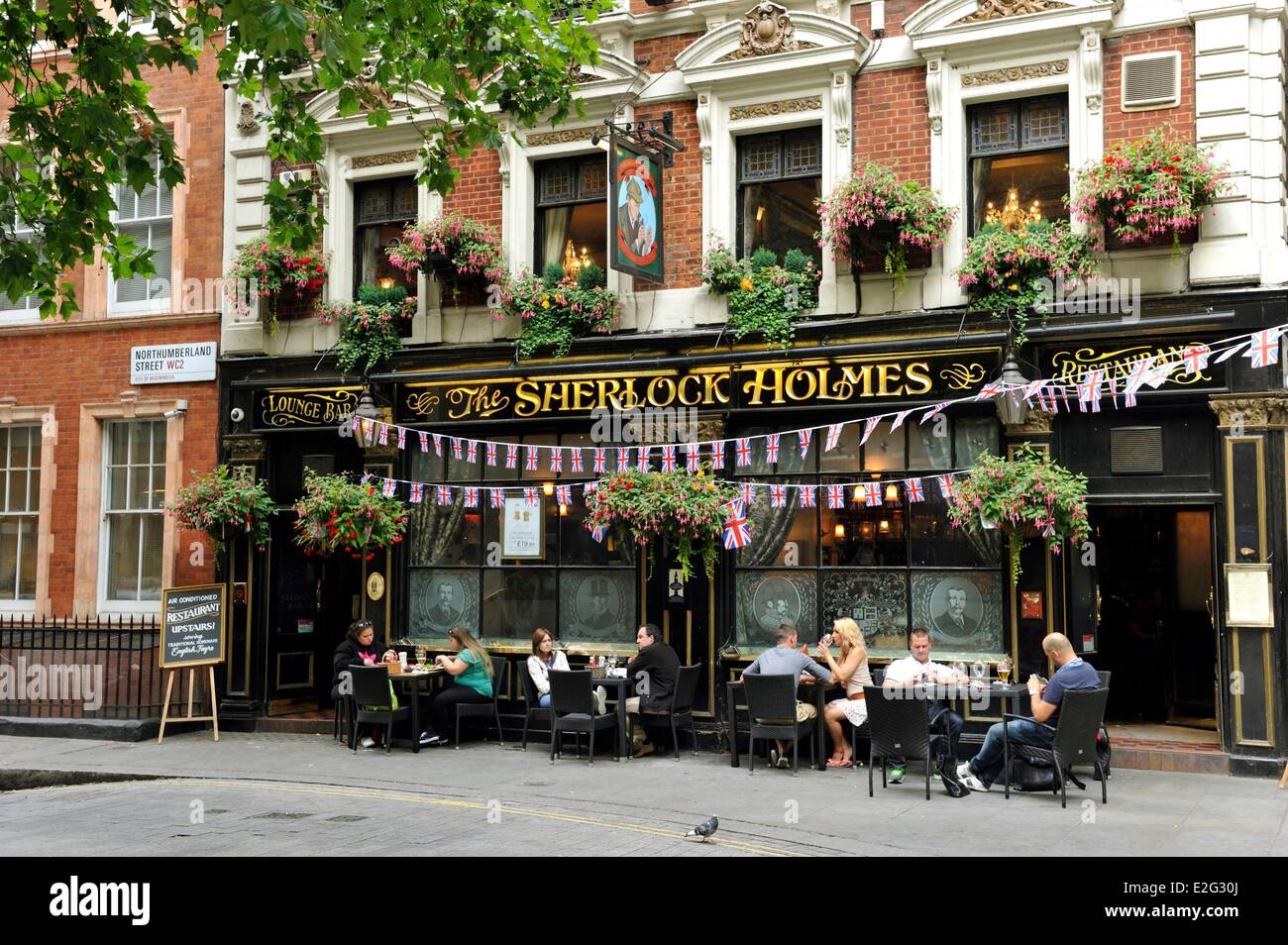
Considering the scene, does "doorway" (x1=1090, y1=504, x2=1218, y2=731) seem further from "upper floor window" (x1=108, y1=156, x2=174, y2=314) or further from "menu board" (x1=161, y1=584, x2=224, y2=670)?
"upper floor window" (x1=108, y1=156, x2=174, y2=314)

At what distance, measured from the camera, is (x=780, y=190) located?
1431 cm

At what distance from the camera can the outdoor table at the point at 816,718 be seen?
41.1ft

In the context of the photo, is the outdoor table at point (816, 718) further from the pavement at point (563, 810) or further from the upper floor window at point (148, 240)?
the upper floor window at point (148, 240)

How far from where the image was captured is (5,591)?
17922 millimetres

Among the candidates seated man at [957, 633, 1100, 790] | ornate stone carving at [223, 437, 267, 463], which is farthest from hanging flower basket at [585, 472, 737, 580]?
ornate stone carving at [223, 437, 267, 463]

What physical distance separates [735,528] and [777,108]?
Answer: 461cm

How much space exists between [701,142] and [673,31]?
1417 mm

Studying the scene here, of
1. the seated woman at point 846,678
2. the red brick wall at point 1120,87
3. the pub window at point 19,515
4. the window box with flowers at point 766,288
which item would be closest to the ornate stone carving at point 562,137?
the window box with flowers at point 766,288

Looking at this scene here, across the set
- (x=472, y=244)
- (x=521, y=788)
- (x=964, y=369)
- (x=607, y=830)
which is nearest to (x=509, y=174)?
(x=472, y=244)

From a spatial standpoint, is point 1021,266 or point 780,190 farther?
point 780,190

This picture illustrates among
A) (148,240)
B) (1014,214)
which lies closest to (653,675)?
(1014,214)

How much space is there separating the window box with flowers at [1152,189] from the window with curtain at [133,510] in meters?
11.9

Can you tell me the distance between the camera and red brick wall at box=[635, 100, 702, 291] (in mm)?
14438

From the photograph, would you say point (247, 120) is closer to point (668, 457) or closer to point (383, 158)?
point (383, 158)
